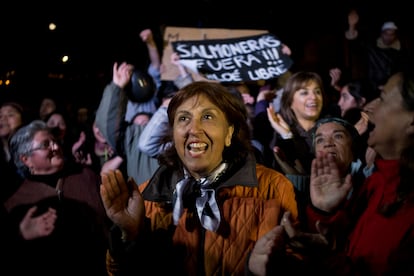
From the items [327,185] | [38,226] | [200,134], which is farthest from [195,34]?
[327,185]

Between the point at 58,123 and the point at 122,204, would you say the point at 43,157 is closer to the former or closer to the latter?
the point at 122,204

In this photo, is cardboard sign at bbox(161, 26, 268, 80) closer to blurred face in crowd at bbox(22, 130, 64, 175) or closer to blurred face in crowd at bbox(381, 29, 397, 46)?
blurred face in crowd at bbox(381, 29, 397, 46)

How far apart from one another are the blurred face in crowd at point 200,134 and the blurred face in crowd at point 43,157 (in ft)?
4.37

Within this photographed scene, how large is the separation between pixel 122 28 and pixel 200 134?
23.1ft

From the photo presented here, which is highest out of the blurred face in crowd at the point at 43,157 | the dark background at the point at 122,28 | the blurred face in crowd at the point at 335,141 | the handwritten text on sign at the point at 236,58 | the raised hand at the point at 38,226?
the dark background at the point at 122,28

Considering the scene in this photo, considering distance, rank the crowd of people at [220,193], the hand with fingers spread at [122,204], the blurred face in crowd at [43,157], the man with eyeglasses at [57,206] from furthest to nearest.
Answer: the blurred face in crowd at [43,157] < the man with eyeglasses at [57,206] < the hand with fingers spread at [122,204] < the crowd of people at [220,193]

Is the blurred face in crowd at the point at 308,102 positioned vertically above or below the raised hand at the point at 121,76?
below

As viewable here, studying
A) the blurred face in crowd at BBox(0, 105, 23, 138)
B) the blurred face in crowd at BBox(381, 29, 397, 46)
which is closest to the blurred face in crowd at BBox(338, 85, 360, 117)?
the blurred face in crowd at BBox(381, 29, 397, 46)

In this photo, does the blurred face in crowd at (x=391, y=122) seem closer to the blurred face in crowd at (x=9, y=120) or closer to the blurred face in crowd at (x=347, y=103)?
the blurred face in crowd at (x=347, y=103)

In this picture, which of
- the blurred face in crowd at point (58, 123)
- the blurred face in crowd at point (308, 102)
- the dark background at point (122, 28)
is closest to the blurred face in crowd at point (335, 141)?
the blurred face in crowd at point (308, 102)

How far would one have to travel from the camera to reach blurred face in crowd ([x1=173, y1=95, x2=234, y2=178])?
258cm

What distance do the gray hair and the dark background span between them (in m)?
3.95

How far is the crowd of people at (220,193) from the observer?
190cm

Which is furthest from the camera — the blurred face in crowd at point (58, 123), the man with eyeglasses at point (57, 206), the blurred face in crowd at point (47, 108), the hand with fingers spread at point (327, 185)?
the blurred face in crowd at point (47, 108)
